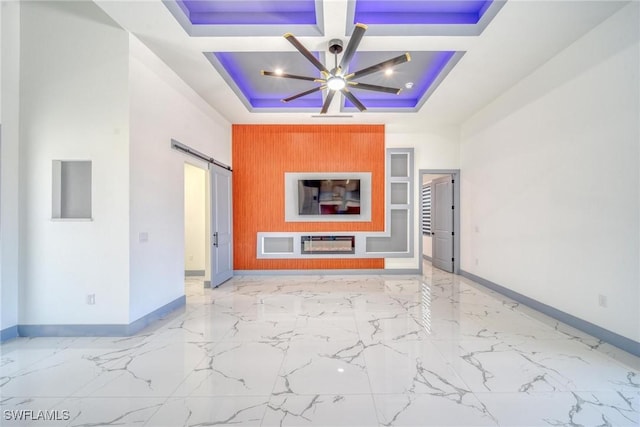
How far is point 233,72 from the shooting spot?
4.07 metres

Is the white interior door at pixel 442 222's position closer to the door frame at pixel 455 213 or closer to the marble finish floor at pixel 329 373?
the door frame at pixel 455 213

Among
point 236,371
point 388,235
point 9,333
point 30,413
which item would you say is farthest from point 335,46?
point 9,333

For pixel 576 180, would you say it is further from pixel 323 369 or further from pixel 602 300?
pixel 323 369

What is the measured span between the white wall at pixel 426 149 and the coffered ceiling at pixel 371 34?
70.2 inches

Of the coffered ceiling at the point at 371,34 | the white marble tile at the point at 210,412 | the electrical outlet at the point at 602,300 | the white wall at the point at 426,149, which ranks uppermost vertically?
the coffered ceiling at the point at 371,34

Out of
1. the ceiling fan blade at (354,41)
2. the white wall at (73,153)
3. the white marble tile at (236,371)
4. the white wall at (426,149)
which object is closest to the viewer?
the white marble tile at (236,371)

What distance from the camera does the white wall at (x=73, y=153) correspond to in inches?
114

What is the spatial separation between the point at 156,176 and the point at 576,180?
16.8ft

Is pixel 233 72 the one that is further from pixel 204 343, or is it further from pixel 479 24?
pixel 204 343

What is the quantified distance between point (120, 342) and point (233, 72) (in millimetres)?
3848

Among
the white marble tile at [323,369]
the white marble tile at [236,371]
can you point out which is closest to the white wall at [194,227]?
the white marble tile at [236,371]

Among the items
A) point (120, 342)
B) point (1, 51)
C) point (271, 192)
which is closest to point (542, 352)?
point (120, 342)

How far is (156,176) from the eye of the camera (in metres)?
3.38

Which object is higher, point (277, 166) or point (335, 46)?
point (335, 46)
